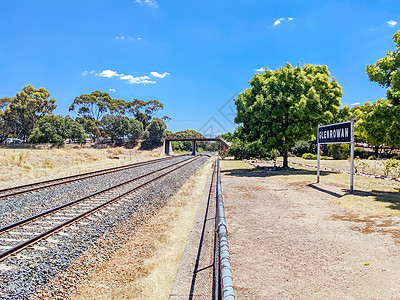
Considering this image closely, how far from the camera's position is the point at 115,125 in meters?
80.5

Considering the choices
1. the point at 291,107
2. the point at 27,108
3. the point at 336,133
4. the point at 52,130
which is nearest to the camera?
the point at 336,133

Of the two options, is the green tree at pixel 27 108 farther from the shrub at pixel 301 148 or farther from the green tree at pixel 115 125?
the shrub at pixel 301 148

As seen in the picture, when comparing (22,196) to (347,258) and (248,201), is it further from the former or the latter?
(347,258)

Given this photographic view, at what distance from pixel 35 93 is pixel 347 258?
77966 millimetres

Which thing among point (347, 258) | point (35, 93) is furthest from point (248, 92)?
point (35, 93)

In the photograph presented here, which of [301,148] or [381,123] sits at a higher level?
[381,123]

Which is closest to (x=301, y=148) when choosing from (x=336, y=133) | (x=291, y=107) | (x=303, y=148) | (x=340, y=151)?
(x=303, y=148)

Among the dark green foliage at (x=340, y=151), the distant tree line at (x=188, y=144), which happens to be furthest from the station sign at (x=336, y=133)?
the distant tree line at (x=188, y=144)

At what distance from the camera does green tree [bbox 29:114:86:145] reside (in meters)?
54.0

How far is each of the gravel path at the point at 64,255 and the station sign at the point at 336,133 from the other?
9887 mm

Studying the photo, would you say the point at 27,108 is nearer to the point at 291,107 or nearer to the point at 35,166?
the point at 35,166

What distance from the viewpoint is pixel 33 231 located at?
293 inches

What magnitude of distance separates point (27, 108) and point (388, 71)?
7454cm

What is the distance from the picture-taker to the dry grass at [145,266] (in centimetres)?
455
